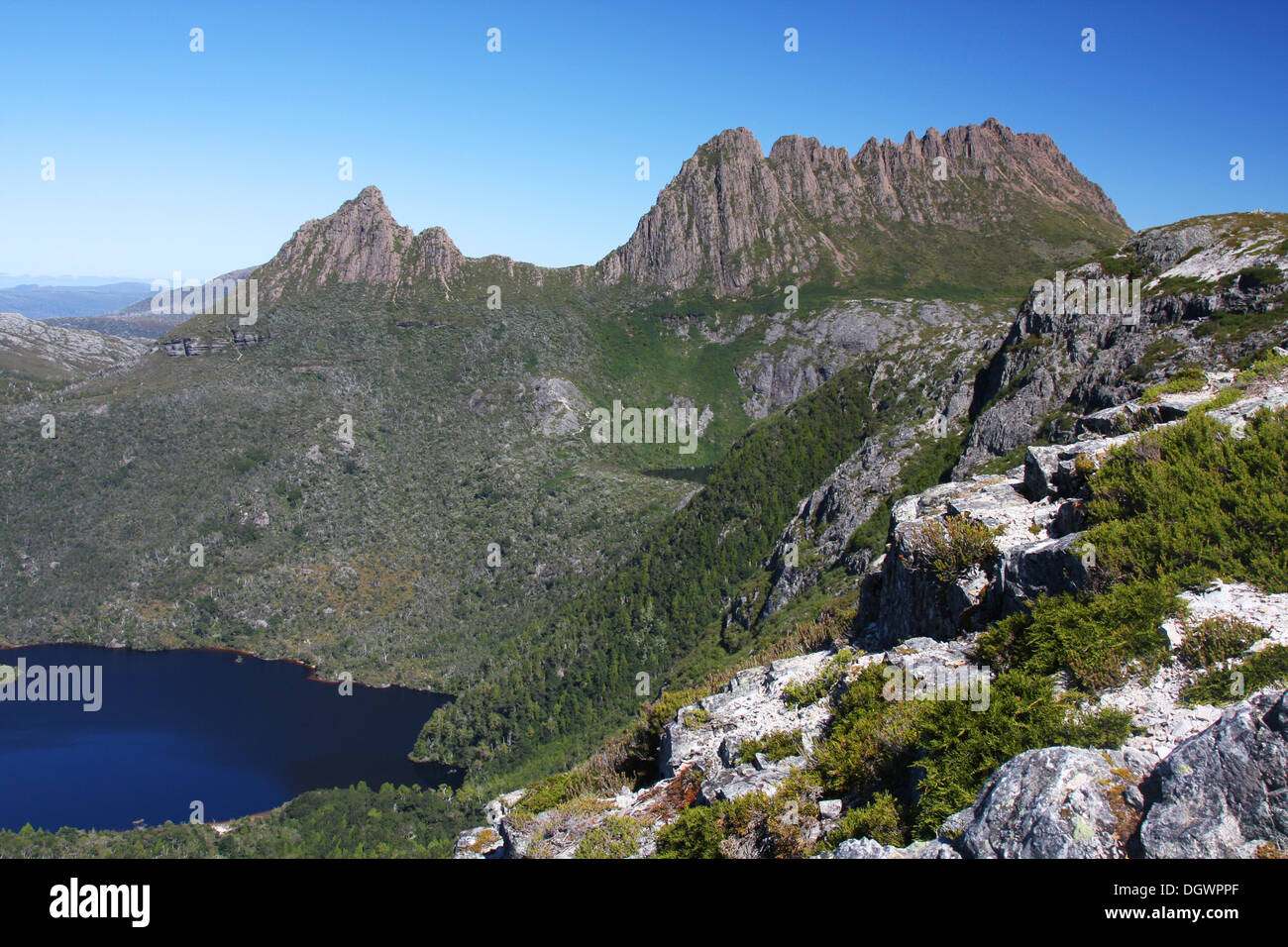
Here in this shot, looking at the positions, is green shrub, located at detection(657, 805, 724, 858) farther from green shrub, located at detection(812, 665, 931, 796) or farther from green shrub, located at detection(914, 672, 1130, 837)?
green shrub, located at detection(914, 672, 1130, 837)

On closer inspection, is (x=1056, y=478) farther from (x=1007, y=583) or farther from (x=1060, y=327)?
(x=1060, y=327)

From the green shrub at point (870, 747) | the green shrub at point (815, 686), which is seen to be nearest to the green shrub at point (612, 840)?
the green shrub at point (870, 747)

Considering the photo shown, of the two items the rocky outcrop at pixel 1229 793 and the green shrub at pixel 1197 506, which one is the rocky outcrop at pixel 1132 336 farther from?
the rocky outcrop at pixel 1229 793

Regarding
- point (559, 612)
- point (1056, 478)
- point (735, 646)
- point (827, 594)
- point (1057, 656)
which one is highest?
point (1056, 478)

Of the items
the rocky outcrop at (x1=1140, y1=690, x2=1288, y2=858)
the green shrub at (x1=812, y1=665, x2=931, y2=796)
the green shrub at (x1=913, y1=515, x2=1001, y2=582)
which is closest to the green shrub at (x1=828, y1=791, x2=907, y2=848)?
the green shrub at (x1=812, y1=665, x2=931, y2=796)

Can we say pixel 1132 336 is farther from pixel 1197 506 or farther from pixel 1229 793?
pixel 1229 793

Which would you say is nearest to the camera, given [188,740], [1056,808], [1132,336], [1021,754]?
[1056,808]

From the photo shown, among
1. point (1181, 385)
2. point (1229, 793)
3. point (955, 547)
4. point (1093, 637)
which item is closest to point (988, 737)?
point (1093, 637)

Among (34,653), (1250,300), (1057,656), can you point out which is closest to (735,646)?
(1250,300)
